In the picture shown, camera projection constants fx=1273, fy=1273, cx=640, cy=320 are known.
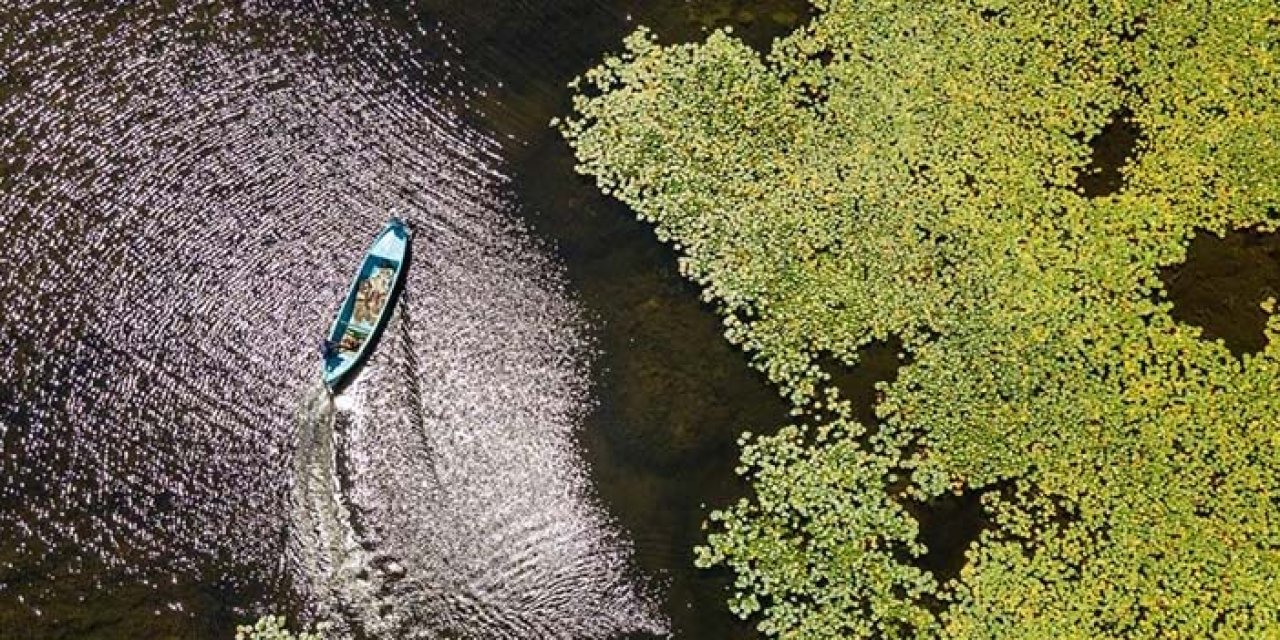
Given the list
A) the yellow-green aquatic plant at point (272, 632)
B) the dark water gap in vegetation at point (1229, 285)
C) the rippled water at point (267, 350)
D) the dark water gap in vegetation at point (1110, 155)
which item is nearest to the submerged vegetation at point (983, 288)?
the dark water gap in vegetation at point (1110, 155)

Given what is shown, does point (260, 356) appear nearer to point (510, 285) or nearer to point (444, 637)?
point (510, 285)

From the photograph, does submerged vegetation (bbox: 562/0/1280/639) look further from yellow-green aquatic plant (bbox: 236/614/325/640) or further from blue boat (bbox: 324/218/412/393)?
yellow-green aquatic plant (bbox: 236/614/325/640)

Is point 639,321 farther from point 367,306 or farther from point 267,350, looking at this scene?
point 267,350

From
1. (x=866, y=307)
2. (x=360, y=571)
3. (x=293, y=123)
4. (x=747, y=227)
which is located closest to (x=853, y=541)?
(x=866, y=307)

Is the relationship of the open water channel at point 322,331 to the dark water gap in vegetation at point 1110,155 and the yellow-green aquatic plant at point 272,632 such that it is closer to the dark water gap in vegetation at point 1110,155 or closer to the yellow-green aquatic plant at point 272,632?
the yellow-green aquatic plant at point 272,632

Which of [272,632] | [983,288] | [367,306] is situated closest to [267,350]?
[367,306]

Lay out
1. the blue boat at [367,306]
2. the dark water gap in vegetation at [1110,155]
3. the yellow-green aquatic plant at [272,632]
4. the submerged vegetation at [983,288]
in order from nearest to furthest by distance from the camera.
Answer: the yellow-green aquatic plant at [272,632] → the submerged vegetation at [983,288] → the blue boat at [367,306] → the dark water gap in vegetation at [1110,155]
